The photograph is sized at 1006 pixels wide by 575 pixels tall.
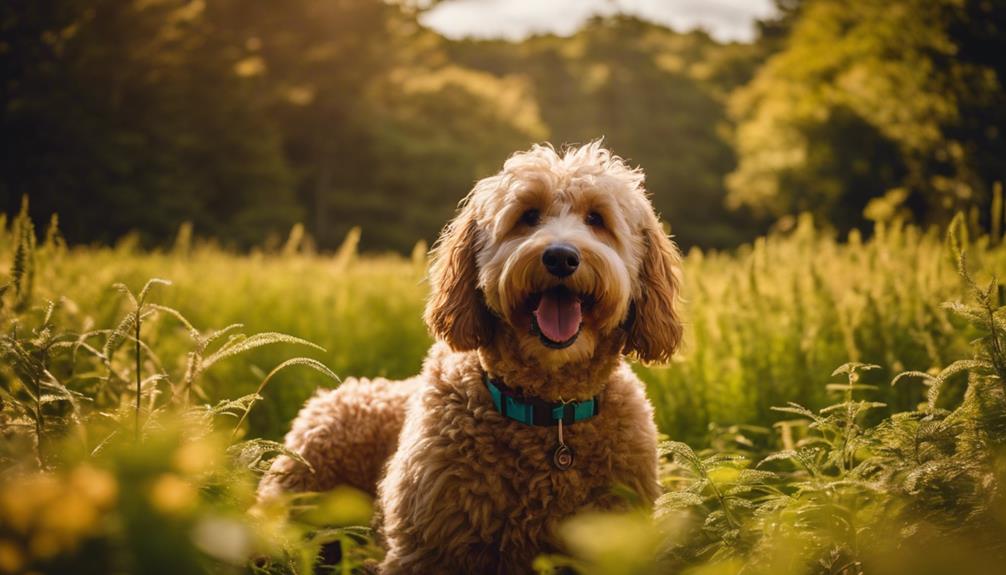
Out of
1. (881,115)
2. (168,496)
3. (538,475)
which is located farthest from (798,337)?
(881,115)

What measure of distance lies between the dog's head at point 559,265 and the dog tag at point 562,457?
1.14 ft

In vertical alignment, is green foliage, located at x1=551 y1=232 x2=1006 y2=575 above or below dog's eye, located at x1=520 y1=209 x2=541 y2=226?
below

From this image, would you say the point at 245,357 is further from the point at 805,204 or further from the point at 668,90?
the point at 668,90

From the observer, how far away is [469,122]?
4444 cm

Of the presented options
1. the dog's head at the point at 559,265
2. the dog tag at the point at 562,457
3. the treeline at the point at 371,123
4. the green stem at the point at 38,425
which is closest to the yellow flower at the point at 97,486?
the green stem at the point at 38,425

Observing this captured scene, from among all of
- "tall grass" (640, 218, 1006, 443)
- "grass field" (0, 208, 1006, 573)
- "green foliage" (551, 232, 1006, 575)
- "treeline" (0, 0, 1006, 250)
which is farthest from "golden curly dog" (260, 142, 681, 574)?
"treeline" (0, 0, 1006, 250)

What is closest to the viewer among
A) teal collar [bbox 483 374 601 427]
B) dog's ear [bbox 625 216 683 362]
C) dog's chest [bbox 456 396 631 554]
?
dog's chest [bbox 456 396 631 554]

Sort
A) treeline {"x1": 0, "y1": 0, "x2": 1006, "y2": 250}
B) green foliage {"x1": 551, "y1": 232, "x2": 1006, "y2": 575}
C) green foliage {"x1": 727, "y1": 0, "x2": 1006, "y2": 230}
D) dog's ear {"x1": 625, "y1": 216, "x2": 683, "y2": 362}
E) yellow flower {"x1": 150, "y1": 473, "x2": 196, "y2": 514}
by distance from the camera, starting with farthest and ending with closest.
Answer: treeline {"x1": 0, "y1": 0, "x2": 1006, "y2": 250} < green foliage {"x1": 727, "y1": 0, "x2": 1006, "y2": 230} < dog's ear {"x1": 625, "y1": 216, "x2": 683, "y2": 362} < green foliage {"x1": 551, "y1": 232, "x2": 1006, "y2": 575} < yellow flower {"x1": 150, "y1": 473, "x2": 196, "y2": 514}

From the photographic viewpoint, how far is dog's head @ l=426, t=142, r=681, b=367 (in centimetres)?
289

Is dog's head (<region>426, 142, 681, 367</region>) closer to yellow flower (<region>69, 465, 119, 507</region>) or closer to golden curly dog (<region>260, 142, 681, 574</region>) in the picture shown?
golden curly dog (<region>260, 142, 681, 574</region>)

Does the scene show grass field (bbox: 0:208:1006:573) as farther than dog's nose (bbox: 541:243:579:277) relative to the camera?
No

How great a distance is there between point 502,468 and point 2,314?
2.17 m

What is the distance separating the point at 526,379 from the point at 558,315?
302mm

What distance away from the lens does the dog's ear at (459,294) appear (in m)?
3.06
